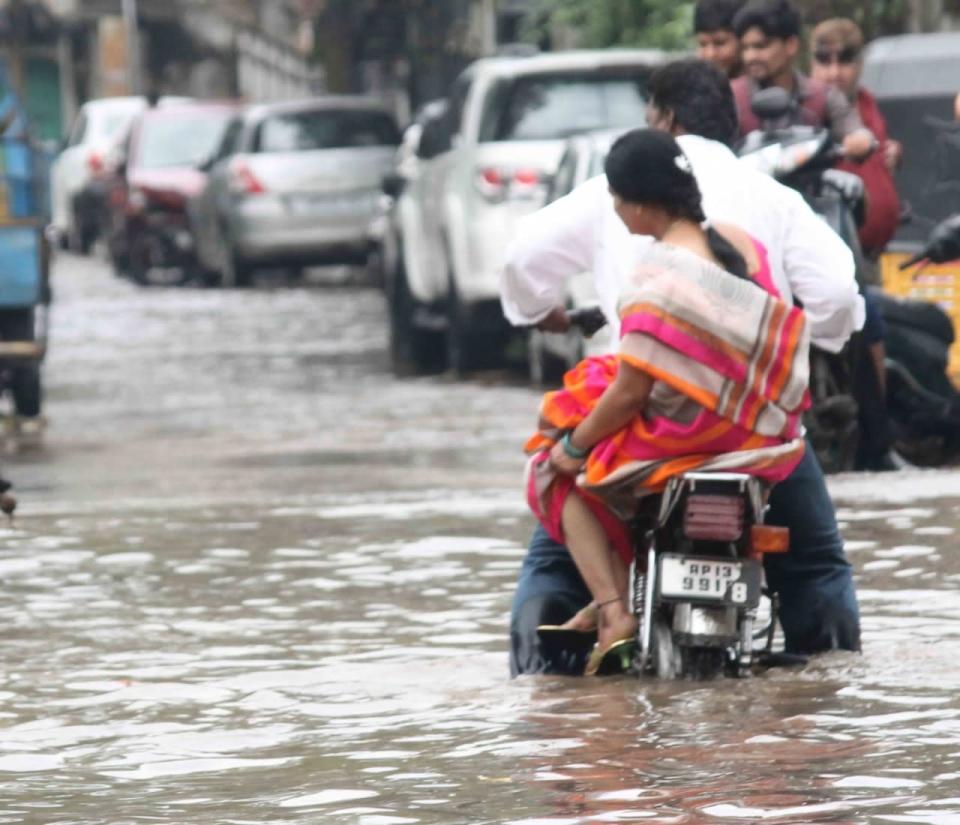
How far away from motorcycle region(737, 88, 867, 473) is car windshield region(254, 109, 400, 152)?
19.2m

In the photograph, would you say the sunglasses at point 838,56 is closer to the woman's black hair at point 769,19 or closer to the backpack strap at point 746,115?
the woman's black hair at point 769,19

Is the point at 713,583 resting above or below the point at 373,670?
above

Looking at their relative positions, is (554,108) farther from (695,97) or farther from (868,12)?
(695,97)

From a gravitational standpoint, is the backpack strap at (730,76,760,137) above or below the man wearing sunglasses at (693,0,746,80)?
below

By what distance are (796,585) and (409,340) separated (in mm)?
13605

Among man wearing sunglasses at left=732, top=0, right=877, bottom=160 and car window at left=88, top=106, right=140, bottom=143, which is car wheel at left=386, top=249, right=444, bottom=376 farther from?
car window at left=88, top=106, right=140, bottom=143

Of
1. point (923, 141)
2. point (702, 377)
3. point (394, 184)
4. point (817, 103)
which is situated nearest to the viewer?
point (702, 377)

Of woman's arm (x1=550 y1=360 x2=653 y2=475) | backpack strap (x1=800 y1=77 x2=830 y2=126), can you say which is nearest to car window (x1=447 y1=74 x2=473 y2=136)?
backpack strap (x1=800 y1=77 x2=830 y2=126)

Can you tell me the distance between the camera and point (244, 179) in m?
30.2

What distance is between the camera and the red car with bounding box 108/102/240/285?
34.7 metres

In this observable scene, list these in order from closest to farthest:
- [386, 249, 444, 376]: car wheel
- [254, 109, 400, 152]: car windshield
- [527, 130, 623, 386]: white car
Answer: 1. [527, 130, 623, 386]: white car
2. [386, 249, 444, 376]: car wheel
3. [254, 109, 400, 152]: car windshield

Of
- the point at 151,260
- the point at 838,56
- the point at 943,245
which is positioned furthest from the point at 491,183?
the point at 151,260

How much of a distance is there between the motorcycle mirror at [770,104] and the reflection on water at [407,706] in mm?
1391

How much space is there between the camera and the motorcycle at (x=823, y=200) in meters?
10.3
